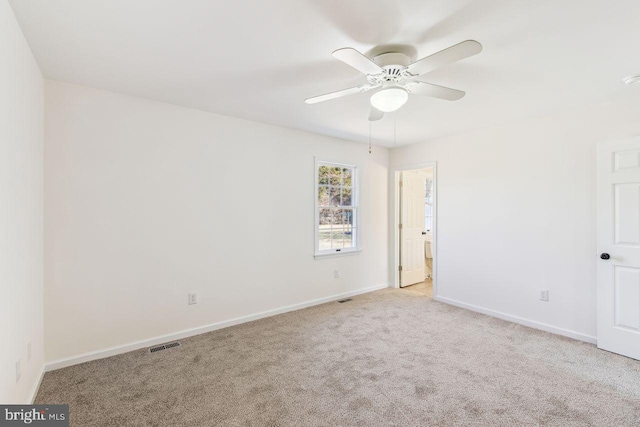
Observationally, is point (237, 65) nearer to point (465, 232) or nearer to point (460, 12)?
point (460, 12)

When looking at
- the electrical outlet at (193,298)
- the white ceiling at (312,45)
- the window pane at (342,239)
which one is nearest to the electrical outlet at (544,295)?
the white ceiling at (312,45)

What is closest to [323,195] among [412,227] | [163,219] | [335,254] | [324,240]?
[324,240]

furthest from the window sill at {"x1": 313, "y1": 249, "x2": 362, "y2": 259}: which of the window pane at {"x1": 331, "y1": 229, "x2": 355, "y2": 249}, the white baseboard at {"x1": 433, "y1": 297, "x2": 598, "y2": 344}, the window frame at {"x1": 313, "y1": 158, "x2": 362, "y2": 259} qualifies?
the white baseboard at {"x1": 433, "y1": 297, "x2": 598, "y2": 344}

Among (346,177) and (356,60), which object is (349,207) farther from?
(356,60)

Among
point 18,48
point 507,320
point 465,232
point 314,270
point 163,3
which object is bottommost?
point 507,320

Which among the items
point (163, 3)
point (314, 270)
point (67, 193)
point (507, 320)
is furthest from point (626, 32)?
point (67, 193)

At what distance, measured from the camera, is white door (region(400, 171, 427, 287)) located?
17.4ft

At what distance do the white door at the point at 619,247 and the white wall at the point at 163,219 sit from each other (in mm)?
3083

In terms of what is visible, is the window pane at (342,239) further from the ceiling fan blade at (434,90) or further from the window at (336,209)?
the ceiling fan blade at (434,90)

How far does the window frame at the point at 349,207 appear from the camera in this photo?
431 cm

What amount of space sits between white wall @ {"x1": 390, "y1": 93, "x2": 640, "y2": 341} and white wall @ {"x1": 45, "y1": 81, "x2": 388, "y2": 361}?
6.34ft

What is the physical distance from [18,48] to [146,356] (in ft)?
8.21

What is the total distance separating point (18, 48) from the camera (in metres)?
1.84

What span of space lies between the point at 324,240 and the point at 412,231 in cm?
184
